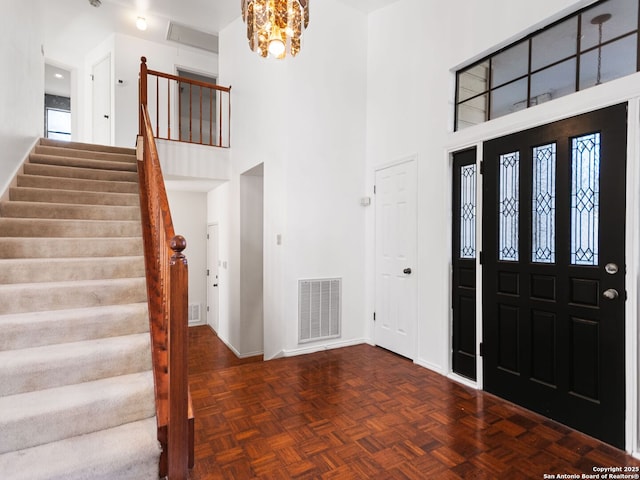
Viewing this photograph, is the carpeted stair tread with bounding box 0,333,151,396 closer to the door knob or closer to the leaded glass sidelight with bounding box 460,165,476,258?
the leaded glass sidelight with bounding box 460,165,476,258

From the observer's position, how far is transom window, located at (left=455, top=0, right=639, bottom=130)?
2.21 meters

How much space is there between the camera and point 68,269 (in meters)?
2.46

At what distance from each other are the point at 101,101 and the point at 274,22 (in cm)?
574

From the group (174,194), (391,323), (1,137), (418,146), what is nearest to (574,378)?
(391,323)

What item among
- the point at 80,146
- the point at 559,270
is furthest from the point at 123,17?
the point at 559,270

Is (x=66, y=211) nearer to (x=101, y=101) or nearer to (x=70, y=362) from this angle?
(x=70, y=362)

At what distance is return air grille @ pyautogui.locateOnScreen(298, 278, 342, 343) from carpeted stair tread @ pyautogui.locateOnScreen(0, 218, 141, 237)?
1821 millimetres

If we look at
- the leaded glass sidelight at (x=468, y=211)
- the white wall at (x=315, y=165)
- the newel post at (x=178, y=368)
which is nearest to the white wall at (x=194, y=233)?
the white wall at (x=315, y=165)

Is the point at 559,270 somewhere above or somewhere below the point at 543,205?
below

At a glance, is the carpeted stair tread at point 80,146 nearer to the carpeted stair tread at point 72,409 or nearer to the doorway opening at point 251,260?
the doorway opening at point 251,260

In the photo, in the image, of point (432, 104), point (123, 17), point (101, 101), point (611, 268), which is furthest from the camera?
point (101, 101)

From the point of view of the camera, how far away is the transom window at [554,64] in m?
2.21

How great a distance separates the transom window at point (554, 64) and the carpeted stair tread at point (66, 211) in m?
3.22

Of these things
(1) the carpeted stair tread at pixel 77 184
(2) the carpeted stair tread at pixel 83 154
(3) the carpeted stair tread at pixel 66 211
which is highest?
(2) the carpeted stair tread at pixel 83 154
